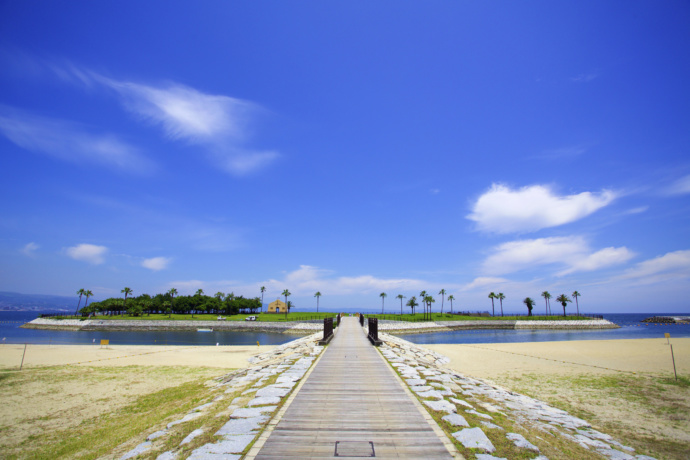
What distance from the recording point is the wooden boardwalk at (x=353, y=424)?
648 centimetres

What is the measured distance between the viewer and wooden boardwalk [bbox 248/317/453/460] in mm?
6477

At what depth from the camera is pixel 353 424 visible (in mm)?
7957

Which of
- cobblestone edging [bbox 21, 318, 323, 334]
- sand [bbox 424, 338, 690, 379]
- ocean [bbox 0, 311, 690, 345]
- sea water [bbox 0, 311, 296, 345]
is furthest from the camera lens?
cobblestone edging [bbox 21, 318, 323, 334]

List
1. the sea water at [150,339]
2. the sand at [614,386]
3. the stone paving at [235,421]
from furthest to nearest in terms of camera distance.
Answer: the sea water at [150,339]
the sand at [614,386]
the stone paving at [235,421]

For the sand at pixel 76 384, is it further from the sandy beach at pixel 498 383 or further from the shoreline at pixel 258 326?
the shoreline at pixel 258 326

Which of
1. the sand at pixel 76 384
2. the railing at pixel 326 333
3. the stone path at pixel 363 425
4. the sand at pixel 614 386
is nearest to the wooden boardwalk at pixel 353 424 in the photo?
the stone path at pixel 363 425

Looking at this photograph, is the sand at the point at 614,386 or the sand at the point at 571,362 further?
the sand at the point at 571,362

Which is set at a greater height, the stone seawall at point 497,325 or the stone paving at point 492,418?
the stone paving at point 492,418

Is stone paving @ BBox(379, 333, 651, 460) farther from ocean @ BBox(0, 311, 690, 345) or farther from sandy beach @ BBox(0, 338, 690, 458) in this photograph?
ocean @ BBox(0, 311, 690, 345)

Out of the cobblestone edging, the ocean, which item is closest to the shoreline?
the cobblestone edging

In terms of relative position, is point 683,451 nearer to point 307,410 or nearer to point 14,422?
point 307,410

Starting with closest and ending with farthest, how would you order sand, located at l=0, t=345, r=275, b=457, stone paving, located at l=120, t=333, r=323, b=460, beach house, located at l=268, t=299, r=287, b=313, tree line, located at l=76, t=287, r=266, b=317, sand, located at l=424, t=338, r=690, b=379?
1. stone paving, located at l=120, t=333, r=323, b=460
2. sand, located at l=0, t=345, r=275, b=457
3. sand, located at l=424, t=338, r=690, b=379
4. tree line, located at l=76, t=287, r=266, b=317
5. beach house, located at l=268, t=299, r=287, b=313

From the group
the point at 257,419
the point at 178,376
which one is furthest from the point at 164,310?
the point at 257,419

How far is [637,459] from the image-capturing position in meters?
8.05
